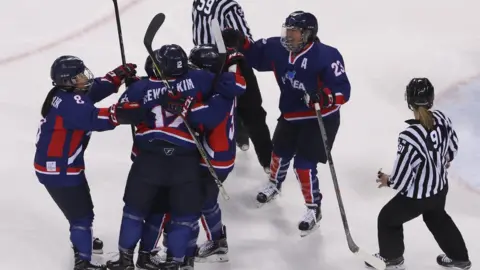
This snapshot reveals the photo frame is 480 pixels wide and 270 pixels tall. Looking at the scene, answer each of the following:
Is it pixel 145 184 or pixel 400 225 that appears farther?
pixel 400 225

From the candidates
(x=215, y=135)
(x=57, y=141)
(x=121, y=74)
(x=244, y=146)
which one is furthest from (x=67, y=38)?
(x=215, y=135)

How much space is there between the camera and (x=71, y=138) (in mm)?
3119

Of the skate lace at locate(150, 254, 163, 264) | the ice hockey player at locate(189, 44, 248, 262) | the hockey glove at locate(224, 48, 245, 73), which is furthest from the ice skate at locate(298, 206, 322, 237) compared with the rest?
the hockey glove at locate(224, 48, 245, 73)

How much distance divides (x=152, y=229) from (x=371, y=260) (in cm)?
96

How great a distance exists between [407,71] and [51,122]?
9.91ft

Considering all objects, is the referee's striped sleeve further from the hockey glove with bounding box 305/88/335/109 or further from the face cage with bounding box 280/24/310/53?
the hockey glove with bounding box 305/88/335/109

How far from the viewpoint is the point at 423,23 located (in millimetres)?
5945

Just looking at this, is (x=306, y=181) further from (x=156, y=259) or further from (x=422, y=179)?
(x=156, y=259)

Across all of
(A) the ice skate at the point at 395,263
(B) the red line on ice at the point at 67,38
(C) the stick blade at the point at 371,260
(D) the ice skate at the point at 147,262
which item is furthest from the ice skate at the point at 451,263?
(B) the red line on ice at the point at 67,38

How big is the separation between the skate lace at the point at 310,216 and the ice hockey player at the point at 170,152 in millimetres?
743

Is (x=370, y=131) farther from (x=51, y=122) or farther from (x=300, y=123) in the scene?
(x=51, y=122)

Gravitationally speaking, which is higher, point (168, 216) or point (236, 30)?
point (236, 30)

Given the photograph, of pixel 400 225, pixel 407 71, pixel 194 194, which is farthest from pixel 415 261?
pixel 407 71

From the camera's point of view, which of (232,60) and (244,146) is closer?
(232,60)
